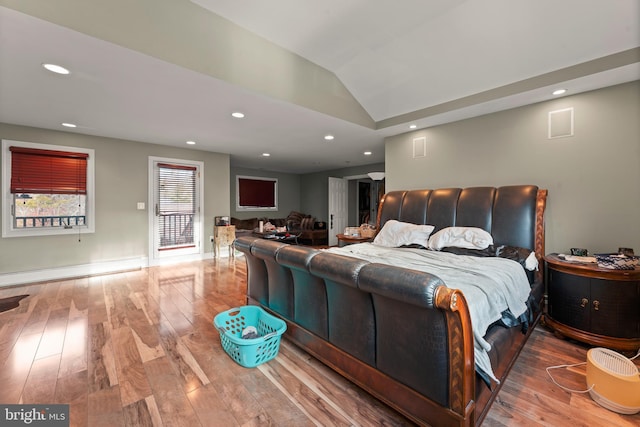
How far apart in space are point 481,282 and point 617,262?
4.42ft

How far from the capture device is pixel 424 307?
3.95ft

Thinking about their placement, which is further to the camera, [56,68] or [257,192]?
[257,192]

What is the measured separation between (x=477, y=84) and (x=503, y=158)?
973 millimetres

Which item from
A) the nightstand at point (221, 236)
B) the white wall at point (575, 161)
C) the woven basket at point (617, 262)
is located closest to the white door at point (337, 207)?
the nightstand at point (221, 236)

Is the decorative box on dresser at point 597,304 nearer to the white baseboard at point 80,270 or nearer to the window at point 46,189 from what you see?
the white baseboard at point 80,270

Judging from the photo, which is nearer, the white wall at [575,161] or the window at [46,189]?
the white wall at [575,161]

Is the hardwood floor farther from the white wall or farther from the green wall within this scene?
the green wall

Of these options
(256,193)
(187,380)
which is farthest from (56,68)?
(256,193)

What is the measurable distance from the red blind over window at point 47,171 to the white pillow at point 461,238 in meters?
5.61

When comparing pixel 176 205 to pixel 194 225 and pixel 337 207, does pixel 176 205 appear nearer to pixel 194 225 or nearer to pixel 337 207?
pixel 194 225

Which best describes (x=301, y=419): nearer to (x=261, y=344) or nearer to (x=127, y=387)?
(x=261, y=344)

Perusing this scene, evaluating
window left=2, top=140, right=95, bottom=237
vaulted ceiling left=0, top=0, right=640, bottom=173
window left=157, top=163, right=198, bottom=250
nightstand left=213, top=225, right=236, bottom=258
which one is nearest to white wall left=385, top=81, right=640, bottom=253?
vaulted ceiling left=0, top=0, right=640, bottom=173

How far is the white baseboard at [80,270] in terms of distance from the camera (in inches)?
154

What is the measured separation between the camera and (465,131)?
11.8ft
